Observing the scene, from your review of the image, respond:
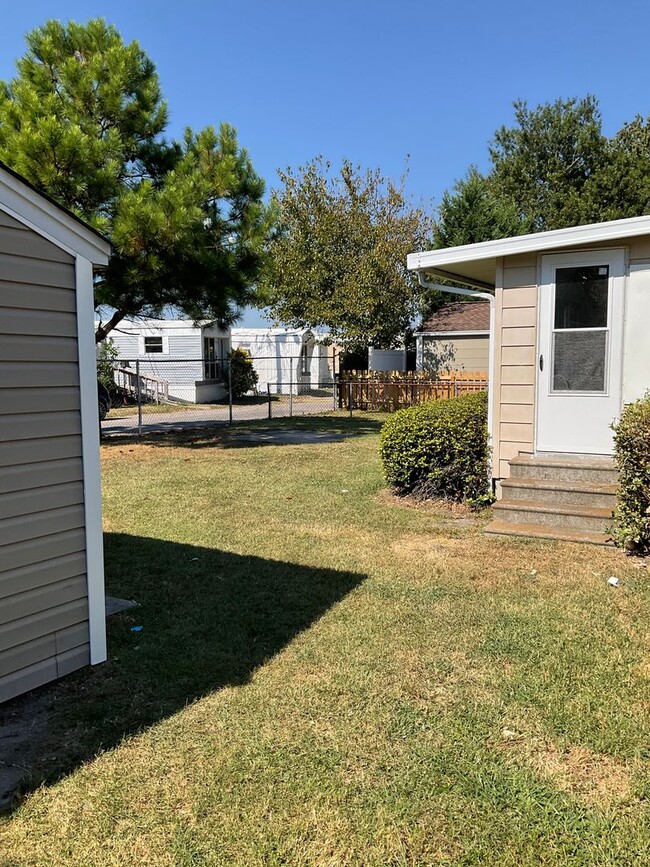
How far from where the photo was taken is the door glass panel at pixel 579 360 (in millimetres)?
5973

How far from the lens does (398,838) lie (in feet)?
6.75

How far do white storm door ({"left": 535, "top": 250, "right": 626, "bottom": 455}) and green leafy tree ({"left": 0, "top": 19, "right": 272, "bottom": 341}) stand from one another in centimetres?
681

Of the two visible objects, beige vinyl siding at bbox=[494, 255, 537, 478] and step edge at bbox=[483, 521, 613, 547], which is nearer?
step edge at bbox=[483, 521, 613, 547]

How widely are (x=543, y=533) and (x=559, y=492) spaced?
526mm

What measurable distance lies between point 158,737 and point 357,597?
6.06ft

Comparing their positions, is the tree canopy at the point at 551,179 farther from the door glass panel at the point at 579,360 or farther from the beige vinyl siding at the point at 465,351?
Answer: the door glass panel at the point at 579,360

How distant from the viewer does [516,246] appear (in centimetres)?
606

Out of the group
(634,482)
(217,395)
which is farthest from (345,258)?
(634,482)

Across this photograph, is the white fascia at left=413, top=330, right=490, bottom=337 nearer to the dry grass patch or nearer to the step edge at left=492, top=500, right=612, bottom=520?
the step edge at left=492, top=500, right=612, bottom=520

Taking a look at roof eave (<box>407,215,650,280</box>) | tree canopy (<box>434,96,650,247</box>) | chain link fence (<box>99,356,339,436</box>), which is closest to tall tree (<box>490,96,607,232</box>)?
tree canopy (<box>434,96,650,247</box>)

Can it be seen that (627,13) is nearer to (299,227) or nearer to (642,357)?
(299,227)

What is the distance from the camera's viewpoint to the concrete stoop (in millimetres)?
5465

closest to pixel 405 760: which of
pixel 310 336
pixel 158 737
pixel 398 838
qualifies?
pixel 398 838

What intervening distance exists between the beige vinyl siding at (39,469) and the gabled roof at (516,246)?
14.1ft
